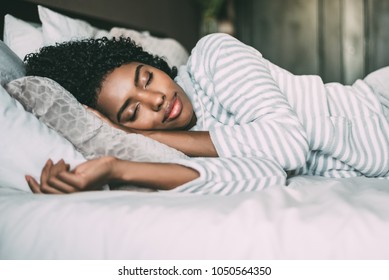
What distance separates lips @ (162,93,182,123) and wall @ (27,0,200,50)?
873 mm

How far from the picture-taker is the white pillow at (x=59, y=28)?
1.54 meters

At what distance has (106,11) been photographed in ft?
7.53

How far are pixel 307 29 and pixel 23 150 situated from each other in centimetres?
374

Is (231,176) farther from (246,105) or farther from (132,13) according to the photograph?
(132,13)

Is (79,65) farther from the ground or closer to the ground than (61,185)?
farther from the ground

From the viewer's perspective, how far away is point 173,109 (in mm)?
1241

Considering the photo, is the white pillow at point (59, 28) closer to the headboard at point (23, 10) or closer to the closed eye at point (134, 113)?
the headboard at point (23, 10)

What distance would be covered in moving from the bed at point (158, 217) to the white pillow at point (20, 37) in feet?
1.70

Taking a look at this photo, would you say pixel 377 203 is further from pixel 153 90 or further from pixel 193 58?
pixel 193 58

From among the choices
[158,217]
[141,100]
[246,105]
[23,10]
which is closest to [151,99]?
[141,100]

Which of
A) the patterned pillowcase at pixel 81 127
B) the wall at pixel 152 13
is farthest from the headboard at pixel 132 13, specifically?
the patterned pillowcase at pixel 81 127

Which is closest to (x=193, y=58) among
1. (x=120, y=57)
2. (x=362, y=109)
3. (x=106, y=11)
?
(x=120, y=57)

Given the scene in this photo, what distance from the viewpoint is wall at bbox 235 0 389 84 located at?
13.0 feet

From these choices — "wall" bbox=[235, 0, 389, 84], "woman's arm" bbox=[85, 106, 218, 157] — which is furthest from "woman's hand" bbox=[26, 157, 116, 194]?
"wall" bbox=[235, 0, 389, 84]
